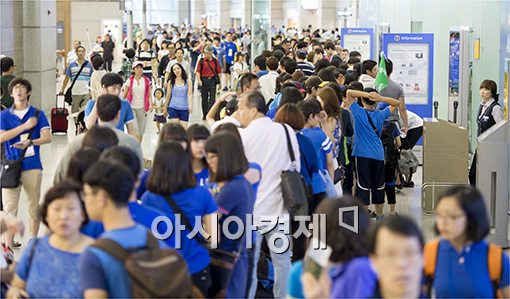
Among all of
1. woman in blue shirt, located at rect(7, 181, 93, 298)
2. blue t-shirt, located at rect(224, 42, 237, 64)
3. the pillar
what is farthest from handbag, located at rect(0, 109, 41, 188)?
blue t-shirt, located at rect(224, 42, 237, 64)

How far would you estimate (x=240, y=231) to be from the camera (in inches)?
242

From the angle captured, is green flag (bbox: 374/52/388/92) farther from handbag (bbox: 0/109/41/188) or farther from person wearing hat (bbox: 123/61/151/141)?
handbag (bbox: 0/109/41/188)

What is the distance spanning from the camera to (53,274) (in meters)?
4.62

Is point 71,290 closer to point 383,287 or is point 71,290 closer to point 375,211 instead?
point 383,287

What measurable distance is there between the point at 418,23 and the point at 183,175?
50.6 ft

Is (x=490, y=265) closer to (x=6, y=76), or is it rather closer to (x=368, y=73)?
(x=368, y=73)

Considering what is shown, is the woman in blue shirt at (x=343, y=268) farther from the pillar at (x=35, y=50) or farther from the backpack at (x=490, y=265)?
the pillar at (x=35, y=50)

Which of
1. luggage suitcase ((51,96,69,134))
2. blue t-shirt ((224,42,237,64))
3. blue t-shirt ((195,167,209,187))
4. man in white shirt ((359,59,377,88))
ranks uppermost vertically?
blue t-shirt ((224,42,237,64))

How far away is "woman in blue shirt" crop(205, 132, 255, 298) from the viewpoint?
5.98 metres

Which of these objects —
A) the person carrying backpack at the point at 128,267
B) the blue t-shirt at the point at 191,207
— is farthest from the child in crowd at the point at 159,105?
the person carrying backpack at the point at 128,267

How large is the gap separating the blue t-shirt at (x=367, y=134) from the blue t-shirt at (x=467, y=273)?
6.01 meters

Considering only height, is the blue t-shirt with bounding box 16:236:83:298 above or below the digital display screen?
below

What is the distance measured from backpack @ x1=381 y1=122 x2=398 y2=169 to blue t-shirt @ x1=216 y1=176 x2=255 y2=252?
228 inches

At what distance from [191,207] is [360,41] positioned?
1793 centimetres
